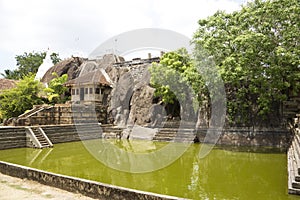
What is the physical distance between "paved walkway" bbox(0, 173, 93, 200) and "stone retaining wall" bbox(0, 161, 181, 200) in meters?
0.12

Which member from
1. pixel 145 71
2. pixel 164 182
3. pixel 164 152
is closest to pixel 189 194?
pixel 164 182

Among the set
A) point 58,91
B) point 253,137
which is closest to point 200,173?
point 253,137

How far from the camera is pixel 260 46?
12.4 metres

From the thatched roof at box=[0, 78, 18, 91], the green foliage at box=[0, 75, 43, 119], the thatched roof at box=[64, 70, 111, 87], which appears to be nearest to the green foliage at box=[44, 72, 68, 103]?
the thatched roof at box=[64, 70, 111, 87]

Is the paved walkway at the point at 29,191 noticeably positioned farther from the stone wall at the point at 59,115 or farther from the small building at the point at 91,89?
the small building at the point at 91,89

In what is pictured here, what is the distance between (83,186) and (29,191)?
1.49 m

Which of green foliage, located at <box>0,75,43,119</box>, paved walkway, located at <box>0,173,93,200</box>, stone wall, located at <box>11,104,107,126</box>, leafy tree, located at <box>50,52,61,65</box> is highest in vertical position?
leafy tree, located at <box>50,52,61,65</box>

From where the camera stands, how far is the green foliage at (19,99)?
22.7 meters

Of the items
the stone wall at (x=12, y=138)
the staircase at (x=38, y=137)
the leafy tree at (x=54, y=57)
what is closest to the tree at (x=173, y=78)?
the staircase at (x=38, y=137)

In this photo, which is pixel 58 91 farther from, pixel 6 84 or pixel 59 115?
pixel 59 115

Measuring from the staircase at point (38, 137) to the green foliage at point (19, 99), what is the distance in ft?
26.4

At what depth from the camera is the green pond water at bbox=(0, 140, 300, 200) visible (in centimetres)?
648

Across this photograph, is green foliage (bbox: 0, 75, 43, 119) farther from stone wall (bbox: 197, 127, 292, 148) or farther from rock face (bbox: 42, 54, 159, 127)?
stone wall (bbox: 197, 127, 292, 148)

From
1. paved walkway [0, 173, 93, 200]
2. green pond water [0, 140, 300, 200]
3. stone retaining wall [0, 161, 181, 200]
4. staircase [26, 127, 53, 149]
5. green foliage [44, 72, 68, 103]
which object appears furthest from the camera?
green foliage [44, 72, 68, 103]
